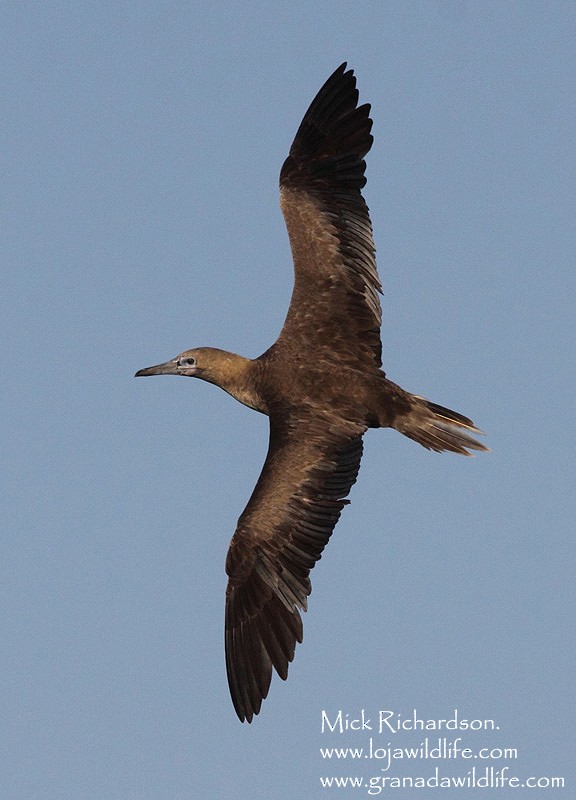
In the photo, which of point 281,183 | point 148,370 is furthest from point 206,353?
point 281,183

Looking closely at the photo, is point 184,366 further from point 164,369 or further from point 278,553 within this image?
point 278,553

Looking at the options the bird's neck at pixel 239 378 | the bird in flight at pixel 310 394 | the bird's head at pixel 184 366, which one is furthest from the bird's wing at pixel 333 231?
the bird's head at pixel 184 366

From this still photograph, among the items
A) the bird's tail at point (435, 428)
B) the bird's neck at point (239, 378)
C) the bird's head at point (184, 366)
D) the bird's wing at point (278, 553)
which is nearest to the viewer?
the bird's wing at point (278, 553)

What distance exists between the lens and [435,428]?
13922 mm

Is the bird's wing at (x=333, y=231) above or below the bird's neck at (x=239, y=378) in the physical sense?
above

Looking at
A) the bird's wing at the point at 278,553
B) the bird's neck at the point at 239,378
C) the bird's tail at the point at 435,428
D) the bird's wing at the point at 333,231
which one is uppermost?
the bird's wing at the point at 333,231

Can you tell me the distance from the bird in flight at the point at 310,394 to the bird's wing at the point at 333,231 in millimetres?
12

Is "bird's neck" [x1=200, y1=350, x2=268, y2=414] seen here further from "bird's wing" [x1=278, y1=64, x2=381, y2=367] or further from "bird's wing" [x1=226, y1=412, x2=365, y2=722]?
"bird's wing" [x1=226, y1=412, x2=365, y2=722]

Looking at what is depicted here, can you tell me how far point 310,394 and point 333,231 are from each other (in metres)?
1.68

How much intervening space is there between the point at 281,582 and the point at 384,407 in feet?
5.72

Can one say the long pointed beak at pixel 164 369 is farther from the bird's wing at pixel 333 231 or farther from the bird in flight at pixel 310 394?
the bird's wing at pixel 333 231

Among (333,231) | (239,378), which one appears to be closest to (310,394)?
(239,378)

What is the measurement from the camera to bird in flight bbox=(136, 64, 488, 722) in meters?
13.3

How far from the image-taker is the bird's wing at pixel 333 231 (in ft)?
46.9
